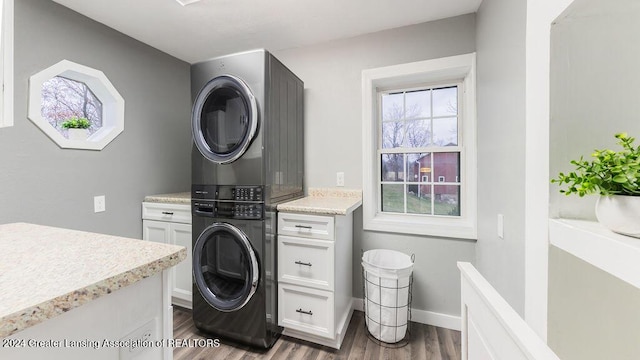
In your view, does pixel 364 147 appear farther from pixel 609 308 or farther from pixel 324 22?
pixel 609 308

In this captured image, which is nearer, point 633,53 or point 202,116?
point 633,53

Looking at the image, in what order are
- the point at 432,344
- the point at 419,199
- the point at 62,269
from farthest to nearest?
Result: the point at 419,199 < the point at 432,344 < the point at 62,269

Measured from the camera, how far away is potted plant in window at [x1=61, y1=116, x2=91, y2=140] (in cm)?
188

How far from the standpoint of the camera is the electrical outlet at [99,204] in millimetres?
2004

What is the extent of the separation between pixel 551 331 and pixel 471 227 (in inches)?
46.3

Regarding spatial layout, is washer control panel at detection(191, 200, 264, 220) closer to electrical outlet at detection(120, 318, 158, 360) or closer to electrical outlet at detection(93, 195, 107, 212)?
electrical outlet at detection(93, 195, 107, 212)

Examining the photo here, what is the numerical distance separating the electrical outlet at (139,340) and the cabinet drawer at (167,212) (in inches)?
62.1

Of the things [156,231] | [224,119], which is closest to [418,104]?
[224,119]

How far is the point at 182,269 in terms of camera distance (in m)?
2.13

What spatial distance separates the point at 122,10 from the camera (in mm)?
1880

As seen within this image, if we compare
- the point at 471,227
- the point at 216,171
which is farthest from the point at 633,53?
the point at 216,171

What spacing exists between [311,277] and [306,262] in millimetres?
104

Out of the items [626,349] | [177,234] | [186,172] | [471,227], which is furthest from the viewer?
[186,172]

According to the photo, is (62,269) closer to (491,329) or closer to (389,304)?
(491,329)
